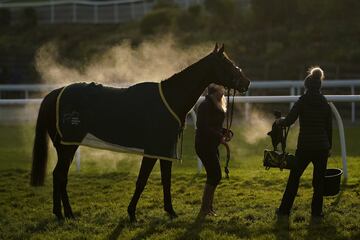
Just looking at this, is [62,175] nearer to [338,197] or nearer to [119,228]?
[119,228]

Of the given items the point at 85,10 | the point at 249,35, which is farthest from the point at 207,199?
the point at 85,10

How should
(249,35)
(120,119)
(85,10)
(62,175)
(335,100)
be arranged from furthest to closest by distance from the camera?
(85,10) < (249,35) < (335,100) < (62,175) < (120,119)

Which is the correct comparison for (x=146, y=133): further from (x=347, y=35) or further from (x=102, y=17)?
(x=102, y=17)

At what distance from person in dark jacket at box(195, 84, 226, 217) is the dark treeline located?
1498 cm

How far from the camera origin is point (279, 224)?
5.60m

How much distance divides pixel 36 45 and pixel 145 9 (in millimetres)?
7938

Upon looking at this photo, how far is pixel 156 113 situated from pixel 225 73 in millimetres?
787

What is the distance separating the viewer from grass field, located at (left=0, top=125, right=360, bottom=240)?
5.41 metres

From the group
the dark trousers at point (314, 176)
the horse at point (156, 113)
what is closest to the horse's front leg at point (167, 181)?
the horse at point (156, 113)

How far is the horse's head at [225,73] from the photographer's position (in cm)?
591

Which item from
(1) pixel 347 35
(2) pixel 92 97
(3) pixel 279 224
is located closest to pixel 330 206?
(3) pixel 279 224

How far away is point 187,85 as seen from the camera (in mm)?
5969

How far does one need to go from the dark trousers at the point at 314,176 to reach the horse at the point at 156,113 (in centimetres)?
90

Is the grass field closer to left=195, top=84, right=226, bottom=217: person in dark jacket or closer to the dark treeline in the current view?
left=195, top=84, right=226, bottom=217: person in dark jacket
